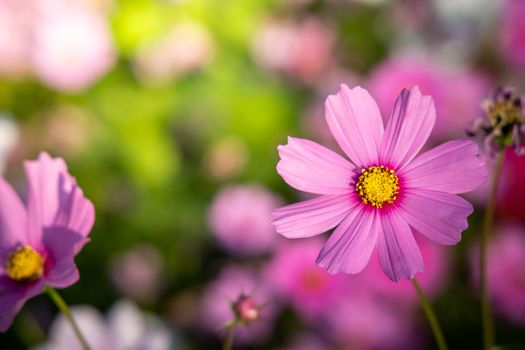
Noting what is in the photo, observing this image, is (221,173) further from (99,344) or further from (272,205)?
(99,344)

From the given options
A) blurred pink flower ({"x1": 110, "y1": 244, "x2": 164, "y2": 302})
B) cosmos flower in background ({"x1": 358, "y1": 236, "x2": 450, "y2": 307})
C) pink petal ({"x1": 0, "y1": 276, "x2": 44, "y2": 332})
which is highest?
pink petal ({"x1": 0, "y1": 276, "x2": 44, "y2": 332})

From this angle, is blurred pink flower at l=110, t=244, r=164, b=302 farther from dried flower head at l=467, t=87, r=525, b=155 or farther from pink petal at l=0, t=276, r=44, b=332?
dried flower head at l=467, t=87, r=525, b=155

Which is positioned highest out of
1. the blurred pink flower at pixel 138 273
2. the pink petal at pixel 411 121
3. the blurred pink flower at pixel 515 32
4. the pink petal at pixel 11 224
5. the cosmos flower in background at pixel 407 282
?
the blurred pink flower at pixel 515 32

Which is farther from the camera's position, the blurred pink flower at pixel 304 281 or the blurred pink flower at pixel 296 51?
the blurred pink flower at pixel 296 51

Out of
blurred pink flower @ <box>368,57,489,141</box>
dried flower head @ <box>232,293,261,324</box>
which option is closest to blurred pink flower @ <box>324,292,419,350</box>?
blurred pink flower @ <box>368,57,489,141</box>

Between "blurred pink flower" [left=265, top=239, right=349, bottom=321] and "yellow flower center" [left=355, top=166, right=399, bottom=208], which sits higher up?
"yellow flower center" [left=355, top=166, right=399, bottom=208]

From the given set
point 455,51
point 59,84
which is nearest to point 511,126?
point 455,51

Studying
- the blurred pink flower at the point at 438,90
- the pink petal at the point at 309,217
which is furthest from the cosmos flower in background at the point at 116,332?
the blurred pink flower at the point at 438,90

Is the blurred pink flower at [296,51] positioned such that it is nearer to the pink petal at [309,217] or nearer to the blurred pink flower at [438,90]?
the blurred pink flower at [438,90]
